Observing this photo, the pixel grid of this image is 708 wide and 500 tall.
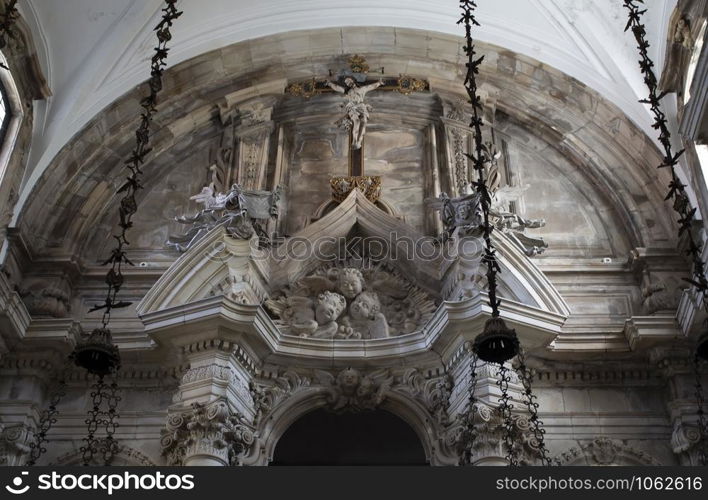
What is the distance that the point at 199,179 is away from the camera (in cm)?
1421

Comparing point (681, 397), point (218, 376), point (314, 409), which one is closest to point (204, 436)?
point (218, 376)

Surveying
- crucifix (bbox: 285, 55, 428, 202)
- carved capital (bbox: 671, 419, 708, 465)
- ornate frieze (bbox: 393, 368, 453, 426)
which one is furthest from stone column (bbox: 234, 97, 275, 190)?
carved capital (bbox: 671, 419, 708, 465)

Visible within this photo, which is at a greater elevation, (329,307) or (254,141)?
(254,141)

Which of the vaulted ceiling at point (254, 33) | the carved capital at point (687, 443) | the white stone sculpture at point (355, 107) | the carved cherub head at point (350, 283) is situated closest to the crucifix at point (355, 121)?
the white stone sculpture at point (355, 107)

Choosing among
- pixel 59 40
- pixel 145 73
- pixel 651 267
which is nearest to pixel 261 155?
pixel 145 73

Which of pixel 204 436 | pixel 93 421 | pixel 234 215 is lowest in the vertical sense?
pixel 204 436

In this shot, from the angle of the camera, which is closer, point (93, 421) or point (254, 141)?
point (93, 421)

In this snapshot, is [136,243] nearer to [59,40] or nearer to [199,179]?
[199,179]

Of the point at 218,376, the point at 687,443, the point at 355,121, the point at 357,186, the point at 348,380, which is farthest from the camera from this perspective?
the point at 355,121

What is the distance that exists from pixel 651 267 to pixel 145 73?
Answer: 296 inches

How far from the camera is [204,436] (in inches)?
417

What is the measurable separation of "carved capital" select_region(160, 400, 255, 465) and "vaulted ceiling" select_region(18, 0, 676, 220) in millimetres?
4093

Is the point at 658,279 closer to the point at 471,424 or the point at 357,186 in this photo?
the point at 471,424

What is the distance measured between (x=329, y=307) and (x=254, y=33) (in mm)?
4731
